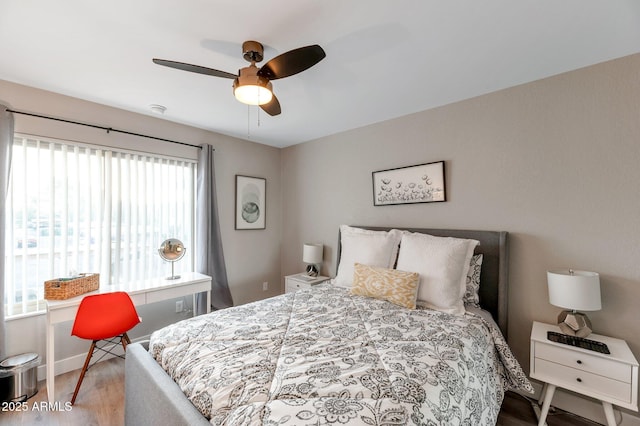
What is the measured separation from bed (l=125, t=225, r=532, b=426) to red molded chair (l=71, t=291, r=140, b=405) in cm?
70

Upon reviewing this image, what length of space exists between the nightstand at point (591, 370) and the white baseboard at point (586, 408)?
0.31 meters

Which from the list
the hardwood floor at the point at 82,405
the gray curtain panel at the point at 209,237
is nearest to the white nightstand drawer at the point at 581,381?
the hardwood floor at the point at 82,405

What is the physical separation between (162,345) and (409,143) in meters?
2.73

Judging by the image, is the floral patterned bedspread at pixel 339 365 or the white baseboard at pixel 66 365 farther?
the white baseboard at pixel 66 365

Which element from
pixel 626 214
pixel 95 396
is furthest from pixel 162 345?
pixel 626 214

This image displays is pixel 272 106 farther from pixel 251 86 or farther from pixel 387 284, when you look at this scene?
pixel 387 284

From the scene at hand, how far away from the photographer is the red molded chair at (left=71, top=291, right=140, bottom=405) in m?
2.06

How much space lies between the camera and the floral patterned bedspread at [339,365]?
1.00 m

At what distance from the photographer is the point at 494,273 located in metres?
→ 2.21

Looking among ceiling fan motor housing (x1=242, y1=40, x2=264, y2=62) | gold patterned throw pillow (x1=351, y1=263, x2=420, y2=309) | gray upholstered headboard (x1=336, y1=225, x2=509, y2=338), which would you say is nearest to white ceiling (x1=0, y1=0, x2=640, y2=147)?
ceiling fan motor housing (x1=242, y1=40, x2=264, y2=62)

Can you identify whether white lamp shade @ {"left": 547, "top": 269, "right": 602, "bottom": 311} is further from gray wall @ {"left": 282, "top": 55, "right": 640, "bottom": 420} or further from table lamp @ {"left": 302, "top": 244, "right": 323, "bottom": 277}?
table lamp @ {"left": 302, "top": 244, "right": 323, "bottom": 277}

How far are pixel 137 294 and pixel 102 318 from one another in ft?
1.05

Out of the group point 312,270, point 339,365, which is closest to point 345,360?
point 339,365

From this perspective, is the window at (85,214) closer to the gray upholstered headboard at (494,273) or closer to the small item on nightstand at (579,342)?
the gray upholstered headboard at (494,273)
